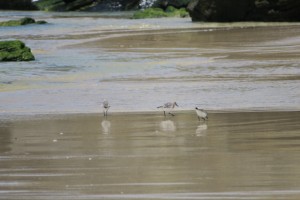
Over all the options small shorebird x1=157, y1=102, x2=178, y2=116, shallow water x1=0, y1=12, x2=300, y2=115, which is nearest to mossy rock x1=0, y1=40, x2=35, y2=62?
shallow water x1=0, y1=12, x2=300, y2=115

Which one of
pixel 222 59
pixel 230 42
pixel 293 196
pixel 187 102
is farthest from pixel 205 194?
pixel 230 42

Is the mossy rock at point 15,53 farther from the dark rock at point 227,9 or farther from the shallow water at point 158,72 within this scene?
the dark rock at point 227,9

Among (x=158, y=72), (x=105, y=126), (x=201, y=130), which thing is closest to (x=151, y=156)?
(x=201, y=130)

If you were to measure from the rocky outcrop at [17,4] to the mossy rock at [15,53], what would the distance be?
37.5 m

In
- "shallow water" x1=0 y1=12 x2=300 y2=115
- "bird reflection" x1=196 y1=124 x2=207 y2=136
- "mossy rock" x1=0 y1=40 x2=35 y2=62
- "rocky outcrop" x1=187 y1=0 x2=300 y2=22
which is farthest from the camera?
"rocky outcrop" x1=187 y1=0 x2=300 y2=22

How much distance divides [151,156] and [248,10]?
24.1 meters

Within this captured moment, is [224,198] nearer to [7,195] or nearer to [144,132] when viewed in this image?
[7,195]

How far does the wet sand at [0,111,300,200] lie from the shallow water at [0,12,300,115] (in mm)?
1173

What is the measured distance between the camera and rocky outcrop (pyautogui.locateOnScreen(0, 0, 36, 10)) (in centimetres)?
5631

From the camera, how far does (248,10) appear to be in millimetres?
30938

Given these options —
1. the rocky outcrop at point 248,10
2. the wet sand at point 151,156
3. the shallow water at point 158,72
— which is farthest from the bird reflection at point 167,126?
the rocky outcrop at point 248,10

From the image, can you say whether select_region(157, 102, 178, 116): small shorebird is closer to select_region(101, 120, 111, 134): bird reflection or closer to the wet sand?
the wet sand

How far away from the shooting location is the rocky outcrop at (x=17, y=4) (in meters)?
56.3

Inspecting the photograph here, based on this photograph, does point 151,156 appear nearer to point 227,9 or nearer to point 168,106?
point 168,106
